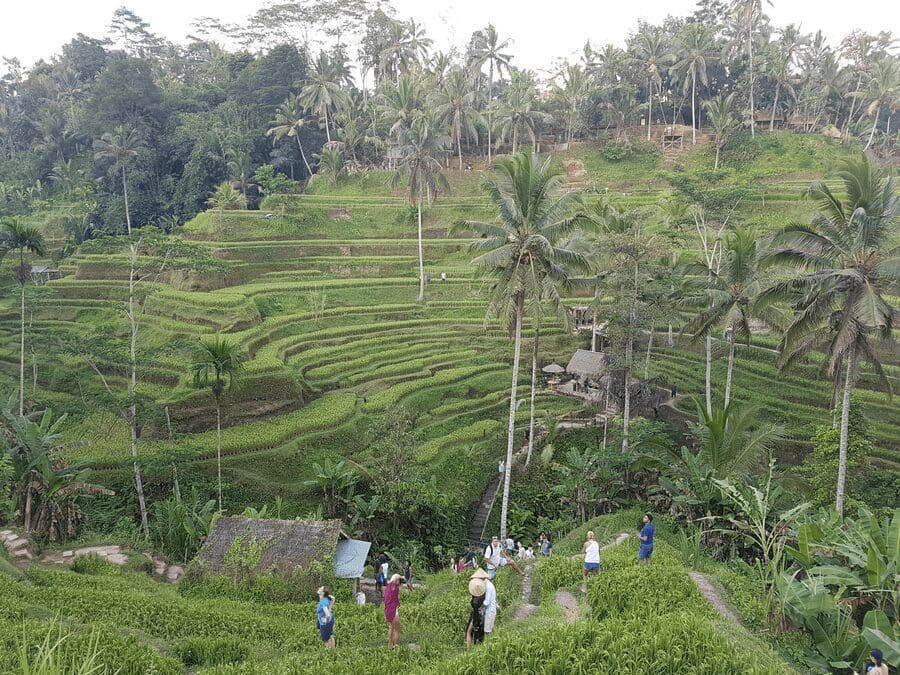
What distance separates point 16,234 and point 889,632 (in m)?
23.2

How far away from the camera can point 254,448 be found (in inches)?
722

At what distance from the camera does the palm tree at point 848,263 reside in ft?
39.4

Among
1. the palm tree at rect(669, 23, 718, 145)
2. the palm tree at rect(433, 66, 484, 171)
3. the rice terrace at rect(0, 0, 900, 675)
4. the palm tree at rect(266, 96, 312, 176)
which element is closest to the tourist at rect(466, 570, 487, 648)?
the rice terrace at rect(0, 0, 900, 675)

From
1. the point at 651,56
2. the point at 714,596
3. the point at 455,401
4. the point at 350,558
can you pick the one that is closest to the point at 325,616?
the point at 350,558

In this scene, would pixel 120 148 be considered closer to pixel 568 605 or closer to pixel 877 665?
pixel 568 605

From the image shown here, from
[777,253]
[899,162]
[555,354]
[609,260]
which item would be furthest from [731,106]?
[777,253]

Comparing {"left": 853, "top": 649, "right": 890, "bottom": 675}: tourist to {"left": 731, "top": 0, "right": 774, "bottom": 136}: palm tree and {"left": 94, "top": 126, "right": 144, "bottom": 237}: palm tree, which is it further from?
{"left": 731, "top": 0, "right": 774, "bottom": 136}: palm tree

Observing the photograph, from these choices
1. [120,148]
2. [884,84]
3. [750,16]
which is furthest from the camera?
[750,16]

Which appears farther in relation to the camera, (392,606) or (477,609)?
(392,606)

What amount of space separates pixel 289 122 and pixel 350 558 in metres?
42.5

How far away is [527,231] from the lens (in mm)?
14594

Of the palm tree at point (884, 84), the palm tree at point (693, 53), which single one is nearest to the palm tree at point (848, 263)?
the palm tree at point (693, 53)

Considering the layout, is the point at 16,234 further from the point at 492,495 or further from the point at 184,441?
the point at 492,495

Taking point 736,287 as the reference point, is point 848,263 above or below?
above
